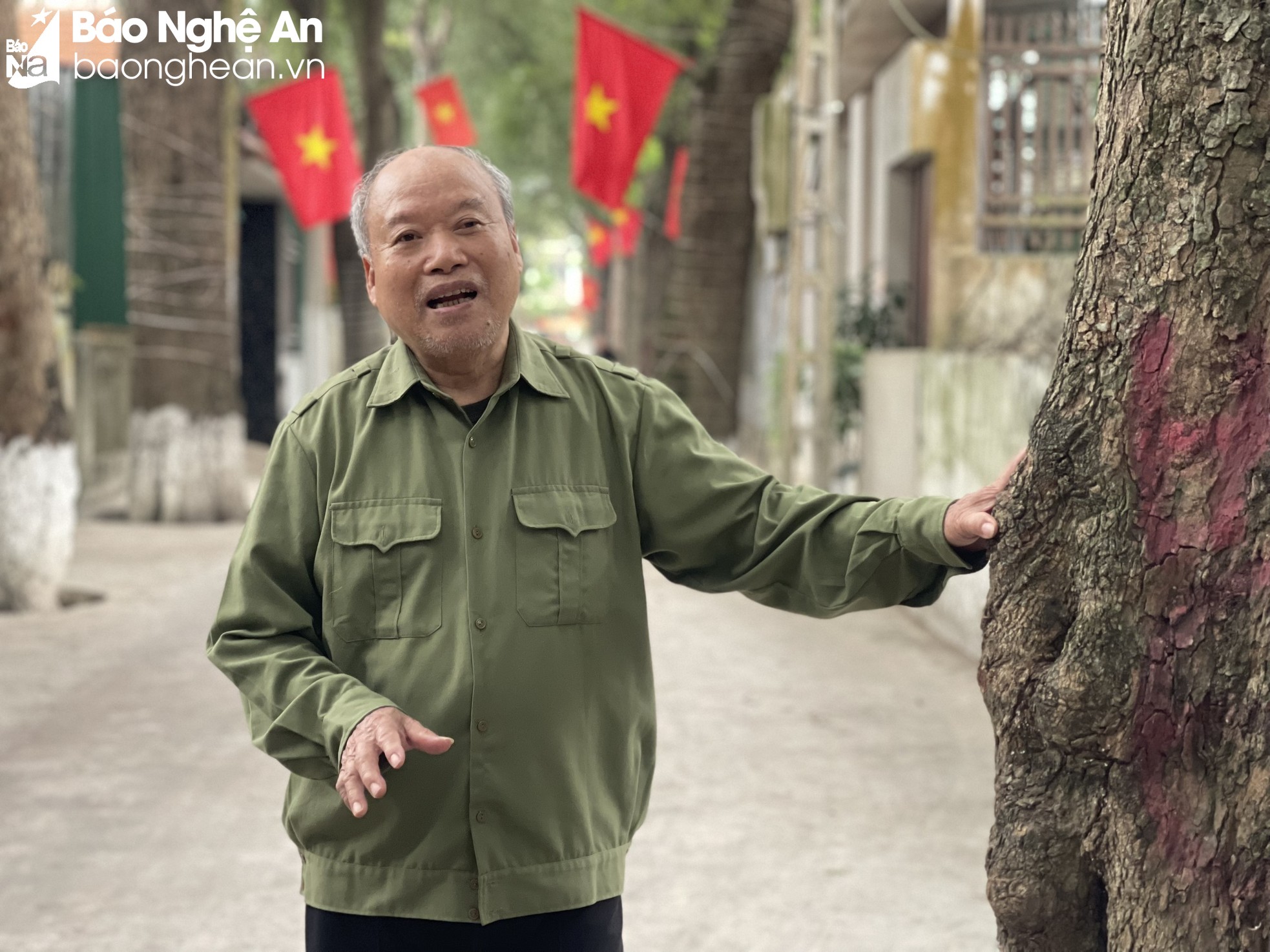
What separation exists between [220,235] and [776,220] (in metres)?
4.77

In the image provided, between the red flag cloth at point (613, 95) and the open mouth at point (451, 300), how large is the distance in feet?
39.1

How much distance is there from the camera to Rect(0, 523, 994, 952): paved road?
4.61 m

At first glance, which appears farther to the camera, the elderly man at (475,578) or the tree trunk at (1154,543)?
the elderly man at (475,578)

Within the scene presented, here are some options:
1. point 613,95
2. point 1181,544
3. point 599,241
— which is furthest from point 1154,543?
point 599,241

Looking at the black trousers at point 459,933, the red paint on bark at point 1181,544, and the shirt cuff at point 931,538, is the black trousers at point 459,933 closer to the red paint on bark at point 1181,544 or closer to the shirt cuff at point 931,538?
the shirt cuff at point 931,538

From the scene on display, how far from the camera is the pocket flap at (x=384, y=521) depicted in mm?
2461

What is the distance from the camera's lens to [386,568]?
2.47 m

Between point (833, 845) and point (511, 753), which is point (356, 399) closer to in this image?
point (511, 753)

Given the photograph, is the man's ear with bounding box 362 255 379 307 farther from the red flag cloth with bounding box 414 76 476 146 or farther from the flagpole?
the flagpole

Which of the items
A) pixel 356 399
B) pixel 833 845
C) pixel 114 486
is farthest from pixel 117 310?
pixel 356 399

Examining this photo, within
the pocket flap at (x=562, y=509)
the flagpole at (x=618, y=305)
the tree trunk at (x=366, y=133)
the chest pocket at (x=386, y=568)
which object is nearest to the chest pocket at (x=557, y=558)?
the pocket flap at (x=562, y=509)

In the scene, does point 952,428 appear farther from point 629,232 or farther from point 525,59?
point 629,232

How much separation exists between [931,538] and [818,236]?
1134 cm

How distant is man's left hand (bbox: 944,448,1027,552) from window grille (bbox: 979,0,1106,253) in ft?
31.0
